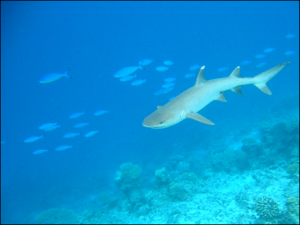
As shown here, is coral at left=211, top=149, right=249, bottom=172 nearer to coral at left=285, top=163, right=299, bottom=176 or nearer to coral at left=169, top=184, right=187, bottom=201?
coral at left=285, top=163, right=299, bottom=176

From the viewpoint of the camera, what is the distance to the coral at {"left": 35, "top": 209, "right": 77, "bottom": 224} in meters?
10.9

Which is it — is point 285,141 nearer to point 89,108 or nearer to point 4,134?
point 89,108

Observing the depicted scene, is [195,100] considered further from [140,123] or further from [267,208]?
[140,123]

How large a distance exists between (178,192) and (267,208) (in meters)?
4.19

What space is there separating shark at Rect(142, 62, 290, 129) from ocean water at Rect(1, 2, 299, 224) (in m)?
4.74

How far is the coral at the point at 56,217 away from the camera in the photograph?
10.9 m

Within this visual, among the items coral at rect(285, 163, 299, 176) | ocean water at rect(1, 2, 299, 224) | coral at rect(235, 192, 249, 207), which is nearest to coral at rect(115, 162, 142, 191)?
ocean water at rect(1, 2, 299, 224)

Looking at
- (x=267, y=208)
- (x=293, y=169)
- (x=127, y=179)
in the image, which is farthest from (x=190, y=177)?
(x=293, y=169)

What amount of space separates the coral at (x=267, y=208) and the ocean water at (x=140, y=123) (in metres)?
0.06

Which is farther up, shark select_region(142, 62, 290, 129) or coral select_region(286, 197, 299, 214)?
shark select_region(142, 62, 290, 129)

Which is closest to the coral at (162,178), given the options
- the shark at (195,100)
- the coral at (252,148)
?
the coral at (252,148)

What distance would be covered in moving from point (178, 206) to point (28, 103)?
16700cm

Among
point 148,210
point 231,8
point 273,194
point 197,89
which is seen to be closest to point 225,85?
point 197,89

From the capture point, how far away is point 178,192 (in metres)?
8.88
